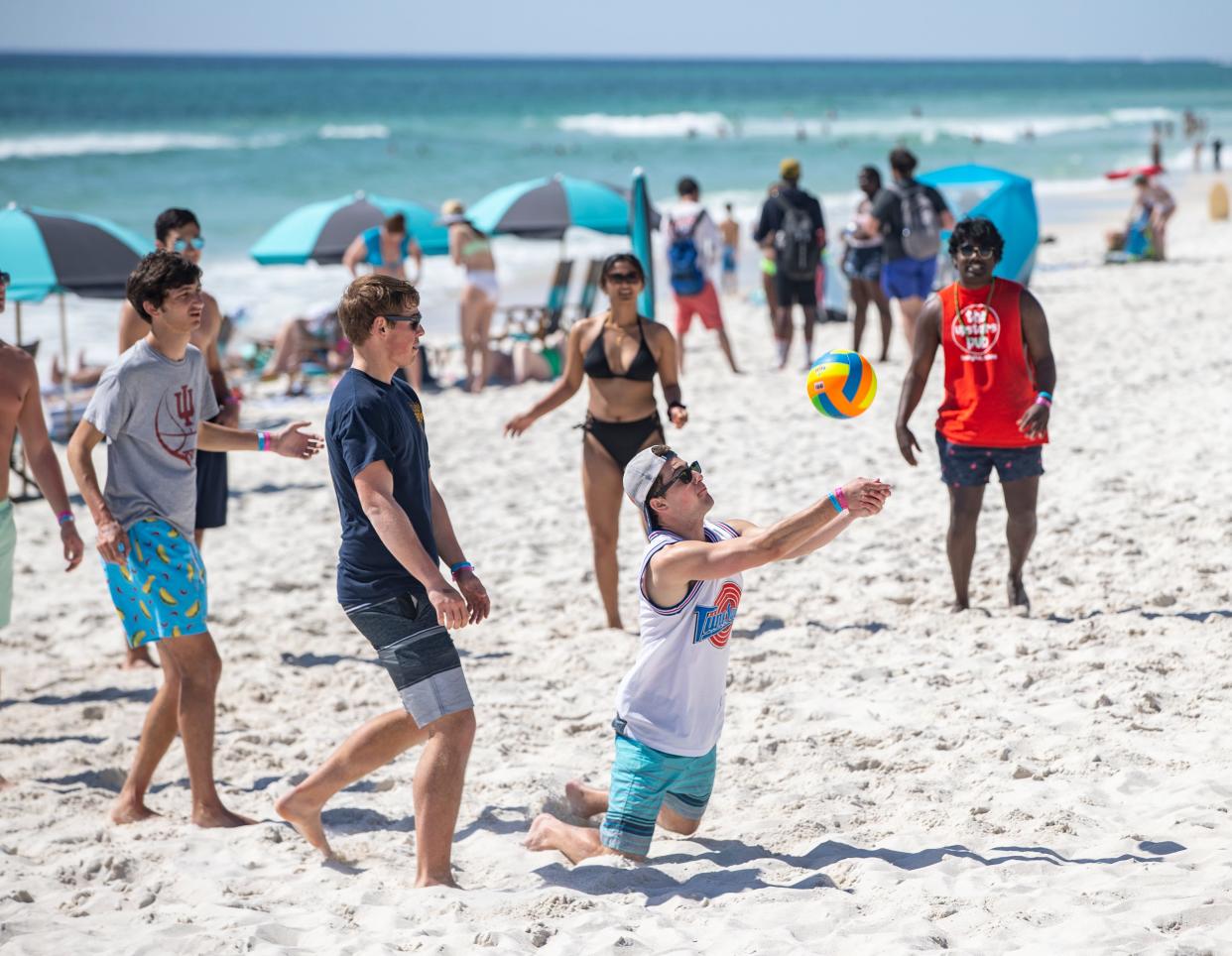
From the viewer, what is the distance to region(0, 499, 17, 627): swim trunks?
4.27m

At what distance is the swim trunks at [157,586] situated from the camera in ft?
12.8

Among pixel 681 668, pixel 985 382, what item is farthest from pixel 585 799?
pixel 985 382

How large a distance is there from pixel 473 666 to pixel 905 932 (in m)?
2.76

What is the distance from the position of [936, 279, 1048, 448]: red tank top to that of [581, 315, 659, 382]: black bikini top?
3.77ft

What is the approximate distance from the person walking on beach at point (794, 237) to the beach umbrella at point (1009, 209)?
985 mm

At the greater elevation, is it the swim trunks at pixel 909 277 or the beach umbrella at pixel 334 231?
the beach umbrella at pixel 334 231

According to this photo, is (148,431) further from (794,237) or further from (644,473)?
(794,237)

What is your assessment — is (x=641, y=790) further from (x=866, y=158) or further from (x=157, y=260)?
(x=866, y=158)

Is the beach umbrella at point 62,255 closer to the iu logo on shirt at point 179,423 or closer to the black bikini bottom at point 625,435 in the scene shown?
the black bikini bottom at point 625,435

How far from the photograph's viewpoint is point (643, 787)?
133 inches

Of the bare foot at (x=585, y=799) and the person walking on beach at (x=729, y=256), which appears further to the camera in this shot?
the person walking on beach at (x=729, y=256)

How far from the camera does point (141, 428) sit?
3.91m

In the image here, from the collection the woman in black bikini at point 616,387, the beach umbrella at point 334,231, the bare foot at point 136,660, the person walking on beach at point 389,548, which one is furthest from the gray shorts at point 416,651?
the beach umbrella at point 334,231

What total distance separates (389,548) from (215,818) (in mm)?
1432
